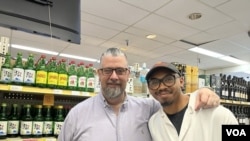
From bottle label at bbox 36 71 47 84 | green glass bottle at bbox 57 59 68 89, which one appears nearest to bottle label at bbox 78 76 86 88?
green glass bottle at bbox 57 59 68 89

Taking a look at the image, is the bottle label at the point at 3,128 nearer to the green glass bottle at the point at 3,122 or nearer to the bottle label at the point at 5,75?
the green glass bottle at the point at 3,122

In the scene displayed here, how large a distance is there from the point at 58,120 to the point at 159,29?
3245mm

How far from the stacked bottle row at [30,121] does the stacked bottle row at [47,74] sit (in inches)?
9.7

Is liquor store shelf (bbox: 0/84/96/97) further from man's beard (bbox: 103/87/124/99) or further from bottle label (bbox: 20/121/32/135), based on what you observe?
man's beard (bbox: 103/87/124/99)

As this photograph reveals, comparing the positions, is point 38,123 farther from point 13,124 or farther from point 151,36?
point 151,36

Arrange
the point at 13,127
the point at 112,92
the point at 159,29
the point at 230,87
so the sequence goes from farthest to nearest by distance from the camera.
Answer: the point at 159,29 → the point at 230,87 → the point at 13,127 → the point at 112,92

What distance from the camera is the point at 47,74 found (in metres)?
2.17

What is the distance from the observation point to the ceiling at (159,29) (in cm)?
384

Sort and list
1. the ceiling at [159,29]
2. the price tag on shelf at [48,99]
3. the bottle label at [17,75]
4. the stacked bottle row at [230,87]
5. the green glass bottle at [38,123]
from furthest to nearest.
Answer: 1. the ceiling at [159,29]
2. the stacked bottle row at [230,87]
3. the price tag on shelf at [48,99]
4. the green glass bottle at [38,123]
5. the bottle label at [17,75]

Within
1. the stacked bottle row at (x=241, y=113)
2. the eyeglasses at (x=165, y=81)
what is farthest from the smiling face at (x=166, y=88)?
the stacked bottle row at (x=241, y=113)

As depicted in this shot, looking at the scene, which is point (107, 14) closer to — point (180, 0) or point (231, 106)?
point (180, 0)

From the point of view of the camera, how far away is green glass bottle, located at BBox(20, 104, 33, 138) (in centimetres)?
204

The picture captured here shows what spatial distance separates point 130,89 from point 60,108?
2.76 feet

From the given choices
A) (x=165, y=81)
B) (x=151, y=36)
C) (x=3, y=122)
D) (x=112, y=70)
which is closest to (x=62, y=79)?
(x=3, y=122)
